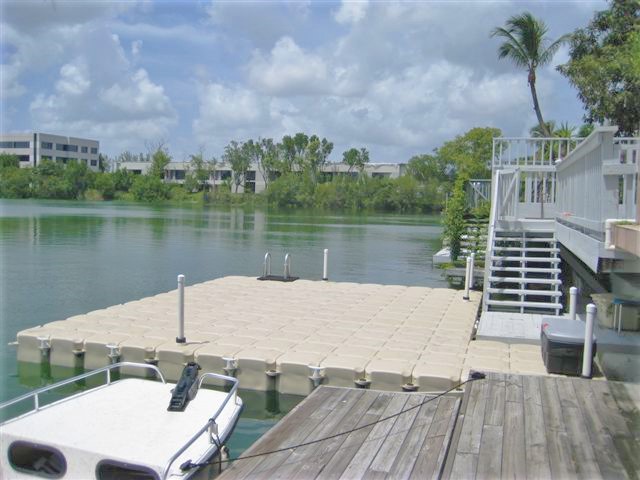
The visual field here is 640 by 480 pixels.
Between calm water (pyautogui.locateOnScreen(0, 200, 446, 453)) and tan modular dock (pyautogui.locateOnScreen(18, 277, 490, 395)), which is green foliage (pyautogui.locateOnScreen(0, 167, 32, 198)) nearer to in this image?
calm water (pyautogui.locateOnScreen(0, 200, 446, 453))

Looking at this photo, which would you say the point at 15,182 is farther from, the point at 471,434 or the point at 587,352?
the point at 471,434

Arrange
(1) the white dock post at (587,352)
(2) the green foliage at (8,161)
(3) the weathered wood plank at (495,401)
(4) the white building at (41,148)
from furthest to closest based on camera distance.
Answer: (4) the white building at (41,148), (2) the green foliage at (8,161), (1) the white dock post at (587,352), (3) the weathered wood plank at (495,401)

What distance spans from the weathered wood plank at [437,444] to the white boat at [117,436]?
5.29ft

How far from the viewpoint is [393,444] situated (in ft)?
16.4

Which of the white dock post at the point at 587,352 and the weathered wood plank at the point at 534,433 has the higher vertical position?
the white dock post at the point at 587,352

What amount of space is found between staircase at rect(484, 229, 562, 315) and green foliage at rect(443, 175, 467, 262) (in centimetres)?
386

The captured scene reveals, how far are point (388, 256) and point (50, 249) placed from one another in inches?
518

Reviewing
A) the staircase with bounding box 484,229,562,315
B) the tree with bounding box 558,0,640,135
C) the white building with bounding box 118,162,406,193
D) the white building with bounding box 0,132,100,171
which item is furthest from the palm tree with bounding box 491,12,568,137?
the white building with bounding box 0,132,100,171

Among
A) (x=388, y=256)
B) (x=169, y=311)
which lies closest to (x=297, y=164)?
(x=388, y=256)

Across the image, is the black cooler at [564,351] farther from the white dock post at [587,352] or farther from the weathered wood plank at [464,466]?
the weathered wood plank at [464,466]

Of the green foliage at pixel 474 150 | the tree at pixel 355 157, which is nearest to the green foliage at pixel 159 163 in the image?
the tree at pixel 355 157

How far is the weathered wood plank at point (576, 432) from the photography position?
4396 millimetres

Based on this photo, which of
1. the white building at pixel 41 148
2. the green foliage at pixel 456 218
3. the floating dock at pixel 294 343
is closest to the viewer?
the floating dock at pixel 294 343

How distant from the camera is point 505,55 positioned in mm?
25688
